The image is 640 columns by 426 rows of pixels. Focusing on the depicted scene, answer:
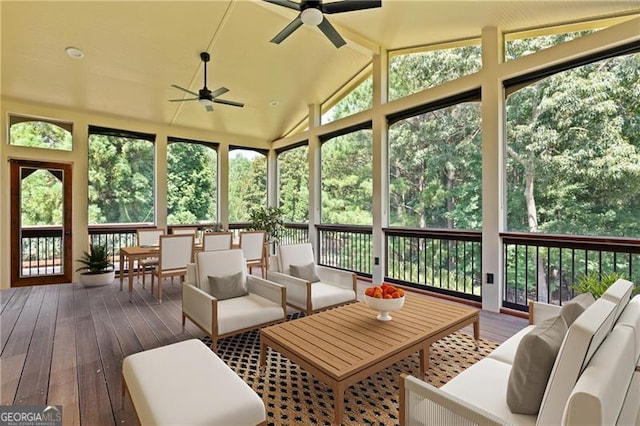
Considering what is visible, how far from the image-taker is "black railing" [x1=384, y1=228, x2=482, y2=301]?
13.8ft

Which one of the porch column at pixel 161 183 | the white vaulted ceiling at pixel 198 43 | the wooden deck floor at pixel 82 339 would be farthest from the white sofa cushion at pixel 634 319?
the porch column at pixel 161 183

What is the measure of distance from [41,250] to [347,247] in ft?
17.8

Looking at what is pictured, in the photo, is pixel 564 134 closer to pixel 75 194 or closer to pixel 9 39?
pixel 9 39

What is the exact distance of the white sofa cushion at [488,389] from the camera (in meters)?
1.34

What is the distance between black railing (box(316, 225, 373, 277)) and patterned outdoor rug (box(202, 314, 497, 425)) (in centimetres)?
274

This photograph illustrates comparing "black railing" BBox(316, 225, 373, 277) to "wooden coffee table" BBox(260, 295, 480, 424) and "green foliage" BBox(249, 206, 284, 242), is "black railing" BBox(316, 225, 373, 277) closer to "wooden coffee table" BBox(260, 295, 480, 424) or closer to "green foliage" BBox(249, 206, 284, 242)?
"green foliage" BBox(249, 206, 284, 242)

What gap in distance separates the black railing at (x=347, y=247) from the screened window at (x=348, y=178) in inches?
7.5

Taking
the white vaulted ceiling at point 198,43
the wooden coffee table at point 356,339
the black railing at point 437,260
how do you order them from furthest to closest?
the black railing at point 437,260
the white vaulted ceiling at point 198,43
the wooden coffee table at point 356,339

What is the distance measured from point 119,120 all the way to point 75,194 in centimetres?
163

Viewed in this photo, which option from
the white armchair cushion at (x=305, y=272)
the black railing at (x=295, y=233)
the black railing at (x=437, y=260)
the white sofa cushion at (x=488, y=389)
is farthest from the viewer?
the black railing at (x=295, y=233)

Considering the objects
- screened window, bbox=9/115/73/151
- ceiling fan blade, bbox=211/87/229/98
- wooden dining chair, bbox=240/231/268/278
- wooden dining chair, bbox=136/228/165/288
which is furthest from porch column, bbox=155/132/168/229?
ceiling fan blade, bbox=211/87/229/98

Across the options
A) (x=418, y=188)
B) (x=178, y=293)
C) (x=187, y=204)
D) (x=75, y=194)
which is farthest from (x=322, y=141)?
(x=75, y=194)

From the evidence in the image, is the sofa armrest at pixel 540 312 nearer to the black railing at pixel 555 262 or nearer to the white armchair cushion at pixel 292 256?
the black railing at pixel 555 262

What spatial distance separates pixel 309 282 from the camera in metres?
3.23
